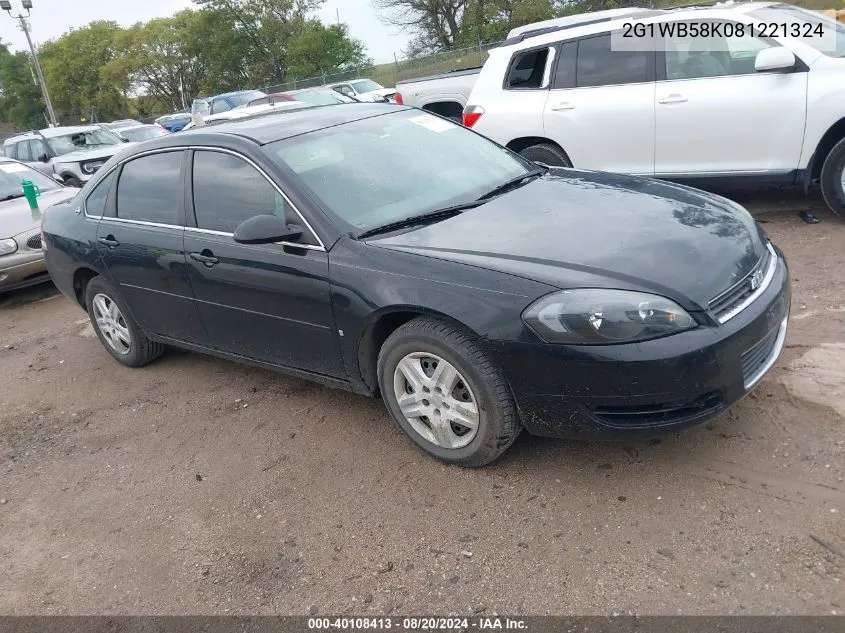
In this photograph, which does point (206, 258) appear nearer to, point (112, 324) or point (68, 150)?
point (112, 324)

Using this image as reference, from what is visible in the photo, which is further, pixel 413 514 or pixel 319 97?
pixel 319 97

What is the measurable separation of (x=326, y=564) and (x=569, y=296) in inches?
58.6

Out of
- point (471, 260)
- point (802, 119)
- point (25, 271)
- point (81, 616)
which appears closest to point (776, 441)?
point (471, 260)

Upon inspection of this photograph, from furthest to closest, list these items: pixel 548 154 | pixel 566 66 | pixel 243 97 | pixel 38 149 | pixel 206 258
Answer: pixel 243 97, pixel 38 149, pixel 548 154, pixel 566 66, pixel 206 258

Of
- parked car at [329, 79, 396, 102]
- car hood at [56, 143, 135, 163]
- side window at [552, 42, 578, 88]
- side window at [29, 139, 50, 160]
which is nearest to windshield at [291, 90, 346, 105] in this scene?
parked car at [329, 79, 396, 102]

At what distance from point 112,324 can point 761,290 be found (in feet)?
14.2

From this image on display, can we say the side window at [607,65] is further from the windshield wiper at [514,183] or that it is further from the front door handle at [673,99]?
the windshield wiper at [514,183]

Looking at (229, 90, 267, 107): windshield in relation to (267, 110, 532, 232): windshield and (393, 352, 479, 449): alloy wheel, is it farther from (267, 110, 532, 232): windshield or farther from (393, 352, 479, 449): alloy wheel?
(393, 352, 479, 449): alloy wheel

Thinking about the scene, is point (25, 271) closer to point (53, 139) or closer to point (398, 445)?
point (398, 445)

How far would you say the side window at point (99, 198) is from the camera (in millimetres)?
5113

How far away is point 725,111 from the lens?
621 centimetres

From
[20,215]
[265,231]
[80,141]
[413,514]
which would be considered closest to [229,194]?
[265,231]

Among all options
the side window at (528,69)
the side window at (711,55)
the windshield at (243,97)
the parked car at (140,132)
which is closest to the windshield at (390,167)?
the side window at (711,55)

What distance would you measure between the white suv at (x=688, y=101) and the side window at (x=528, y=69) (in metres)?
0.01
